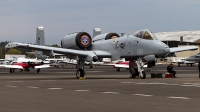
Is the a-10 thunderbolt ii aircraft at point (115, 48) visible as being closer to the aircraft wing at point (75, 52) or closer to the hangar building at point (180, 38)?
the aircraft wing at point (75, 52)

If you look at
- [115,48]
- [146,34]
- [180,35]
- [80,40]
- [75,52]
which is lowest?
[75,52]

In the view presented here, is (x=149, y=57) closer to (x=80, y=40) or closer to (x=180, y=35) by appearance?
(x=80, y=40)

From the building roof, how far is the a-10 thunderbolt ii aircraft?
5071 inches

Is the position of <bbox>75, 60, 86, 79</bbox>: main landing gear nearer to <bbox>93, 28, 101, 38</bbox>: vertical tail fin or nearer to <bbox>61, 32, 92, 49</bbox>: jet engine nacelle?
<bbox>61, 32, 92, 49</bbox>: jet engine nacelle

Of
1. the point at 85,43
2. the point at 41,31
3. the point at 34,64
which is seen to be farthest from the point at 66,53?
the point at 34,64

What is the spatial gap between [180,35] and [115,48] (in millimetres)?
149095

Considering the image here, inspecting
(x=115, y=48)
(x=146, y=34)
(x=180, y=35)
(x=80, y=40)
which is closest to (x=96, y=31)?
(x=80, y=40)

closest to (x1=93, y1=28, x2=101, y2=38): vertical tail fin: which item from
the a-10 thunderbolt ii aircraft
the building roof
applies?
the a-10 thunderbolt ii aircraft

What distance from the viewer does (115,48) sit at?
36.8 meters

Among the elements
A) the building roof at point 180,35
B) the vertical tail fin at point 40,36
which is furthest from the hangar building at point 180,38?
the vertical tail fin at point 40,36

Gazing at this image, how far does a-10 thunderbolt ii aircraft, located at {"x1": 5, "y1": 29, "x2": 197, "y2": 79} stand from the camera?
3469 cm

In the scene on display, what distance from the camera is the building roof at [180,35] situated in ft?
557

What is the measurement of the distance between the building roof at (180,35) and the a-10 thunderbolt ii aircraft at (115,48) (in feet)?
423

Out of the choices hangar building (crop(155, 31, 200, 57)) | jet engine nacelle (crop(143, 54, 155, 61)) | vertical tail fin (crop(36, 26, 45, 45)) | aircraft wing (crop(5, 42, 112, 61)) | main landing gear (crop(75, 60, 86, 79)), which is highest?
hangar building (crop(155, 31, 200, 57))
